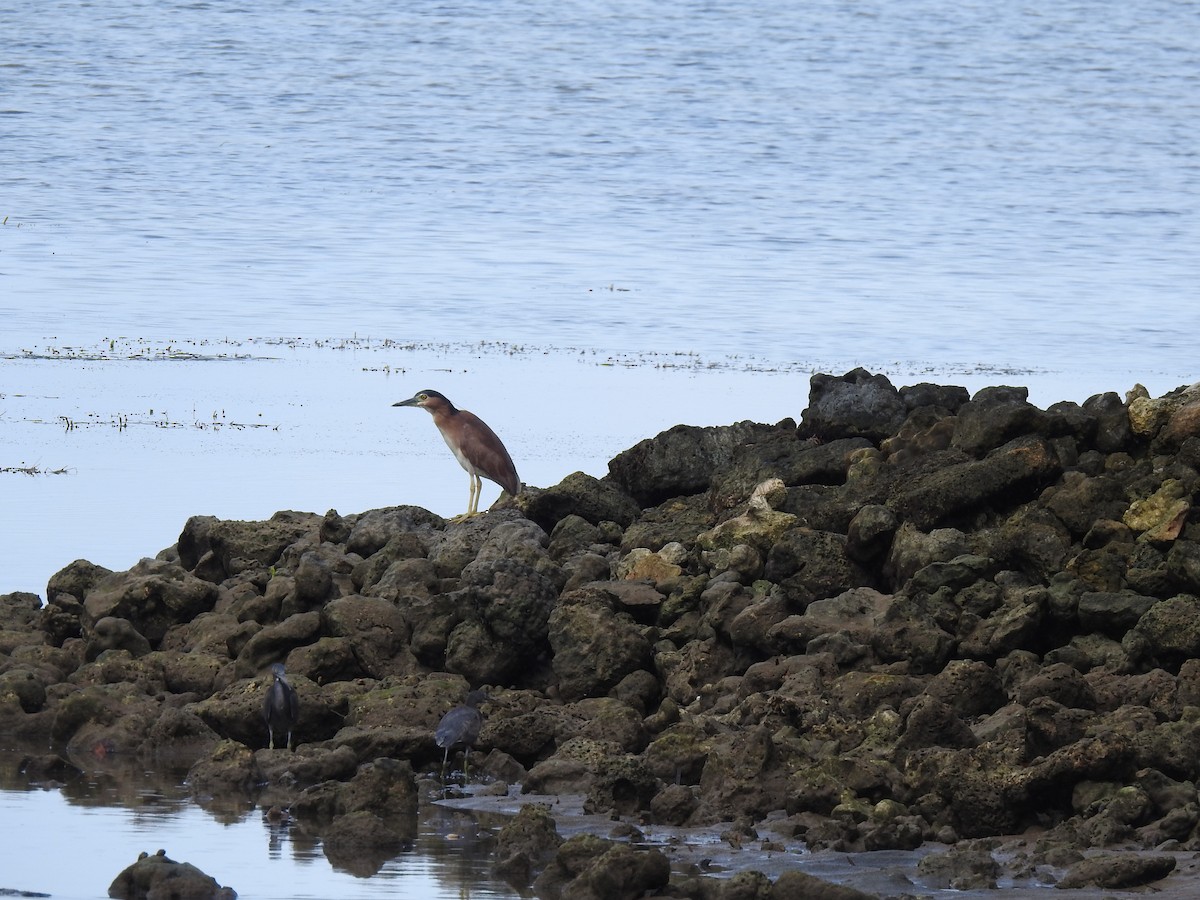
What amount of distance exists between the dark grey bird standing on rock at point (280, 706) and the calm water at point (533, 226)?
4.81ft

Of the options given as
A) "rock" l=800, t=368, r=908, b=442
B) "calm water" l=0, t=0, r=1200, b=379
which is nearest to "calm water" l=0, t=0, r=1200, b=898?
"calm water" l=0, t=0, r=1200, b=379

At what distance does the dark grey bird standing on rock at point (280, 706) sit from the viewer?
1383 centimetres

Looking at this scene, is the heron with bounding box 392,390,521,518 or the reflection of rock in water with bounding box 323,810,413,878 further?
the heron with bounding box 392,390,521,518

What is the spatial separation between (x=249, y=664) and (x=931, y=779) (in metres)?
4.62

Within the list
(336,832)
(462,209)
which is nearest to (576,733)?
(336,832)

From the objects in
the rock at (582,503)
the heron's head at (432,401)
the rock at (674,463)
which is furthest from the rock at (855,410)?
the heron's head at (432,401)

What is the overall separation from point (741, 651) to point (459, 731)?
2010 millimetres

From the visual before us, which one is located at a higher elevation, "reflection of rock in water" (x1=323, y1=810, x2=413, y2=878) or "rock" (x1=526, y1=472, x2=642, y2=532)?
"rock" (x1=526, y1=472, x2=642, y2=532)

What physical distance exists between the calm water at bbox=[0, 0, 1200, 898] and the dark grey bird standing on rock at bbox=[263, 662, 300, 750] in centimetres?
147

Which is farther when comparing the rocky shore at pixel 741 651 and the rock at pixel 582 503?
the rock at pixel 582 503

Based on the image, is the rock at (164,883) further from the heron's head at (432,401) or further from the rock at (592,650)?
the heron's head at (432,401)

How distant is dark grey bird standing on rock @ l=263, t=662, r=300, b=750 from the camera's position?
1383 centimetres

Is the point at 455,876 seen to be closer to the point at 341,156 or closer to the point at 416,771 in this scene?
the point at 416,771

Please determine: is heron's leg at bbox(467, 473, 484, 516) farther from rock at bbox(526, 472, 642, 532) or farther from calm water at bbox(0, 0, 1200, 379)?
calm water at bbox(0, 0, 1200, 379)
